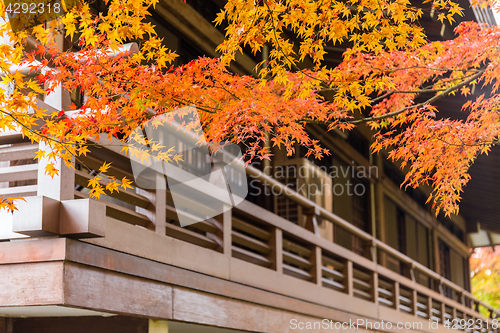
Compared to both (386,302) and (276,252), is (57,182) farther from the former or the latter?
(386,302)

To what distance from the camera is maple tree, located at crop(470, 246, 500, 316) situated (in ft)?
87.1

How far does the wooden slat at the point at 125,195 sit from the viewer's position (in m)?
4.55

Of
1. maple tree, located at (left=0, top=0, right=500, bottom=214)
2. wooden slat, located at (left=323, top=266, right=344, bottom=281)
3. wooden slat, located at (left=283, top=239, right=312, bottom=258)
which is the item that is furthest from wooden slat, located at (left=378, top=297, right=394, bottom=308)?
maple tree, located at (left=0, top=0, right=500, bottom=214)

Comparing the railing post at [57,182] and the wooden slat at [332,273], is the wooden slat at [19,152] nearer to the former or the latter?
the railing post at [57,182]

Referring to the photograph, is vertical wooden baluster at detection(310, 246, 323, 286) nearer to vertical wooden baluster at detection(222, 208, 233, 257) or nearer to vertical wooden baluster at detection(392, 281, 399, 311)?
vertical wooden baluster at detection(222, 208, 233, 257)

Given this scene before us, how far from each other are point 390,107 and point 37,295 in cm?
480

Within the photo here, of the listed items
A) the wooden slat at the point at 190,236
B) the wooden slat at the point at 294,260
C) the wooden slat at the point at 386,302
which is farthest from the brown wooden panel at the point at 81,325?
the wooden slat at the point at 386,302

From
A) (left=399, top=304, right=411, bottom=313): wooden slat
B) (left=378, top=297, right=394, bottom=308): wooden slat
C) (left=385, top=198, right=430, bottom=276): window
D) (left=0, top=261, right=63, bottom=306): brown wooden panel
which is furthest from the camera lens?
(left=385, top=198, right=430, bottom=276): window

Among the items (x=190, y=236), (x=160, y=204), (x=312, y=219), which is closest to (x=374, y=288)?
(x=312, y=219)

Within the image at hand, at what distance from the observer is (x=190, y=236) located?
233 inches

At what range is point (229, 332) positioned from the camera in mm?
6797

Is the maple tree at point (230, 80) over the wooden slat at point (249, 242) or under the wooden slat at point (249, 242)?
over

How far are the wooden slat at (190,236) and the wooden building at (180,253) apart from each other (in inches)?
0.8

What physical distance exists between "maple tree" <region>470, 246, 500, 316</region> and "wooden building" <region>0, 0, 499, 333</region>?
52.5 ft
